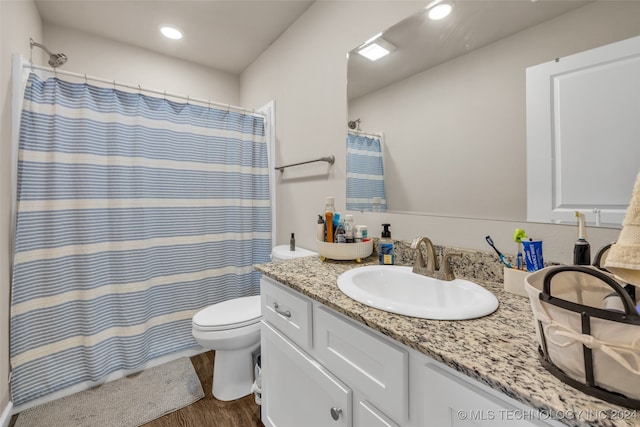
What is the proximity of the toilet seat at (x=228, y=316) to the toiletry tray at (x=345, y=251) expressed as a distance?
630mm

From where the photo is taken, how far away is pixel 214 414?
147 cm

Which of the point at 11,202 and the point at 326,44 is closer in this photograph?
the point at 11,202

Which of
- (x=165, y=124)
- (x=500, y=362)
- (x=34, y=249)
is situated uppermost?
(x=165, y=124)

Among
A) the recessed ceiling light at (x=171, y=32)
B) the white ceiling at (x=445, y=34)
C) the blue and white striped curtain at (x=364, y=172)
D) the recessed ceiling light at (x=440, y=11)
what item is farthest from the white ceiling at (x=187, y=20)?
the blue and white striped curtain at (x=364, y=172)

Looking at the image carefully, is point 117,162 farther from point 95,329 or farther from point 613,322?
point 613,322

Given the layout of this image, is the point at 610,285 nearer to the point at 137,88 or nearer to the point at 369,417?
the point at 369,417

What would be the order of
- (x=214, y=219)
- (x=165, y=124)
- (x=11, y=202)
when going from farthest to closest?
(x=214, y=219), (x=165, y=124), (x=11, y=202)

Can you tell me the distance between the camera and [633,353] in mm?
375

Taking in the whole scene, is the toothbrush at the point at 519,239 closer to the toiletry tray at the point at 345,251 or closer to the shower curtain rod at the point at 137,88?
the toiletry tray at the point at 345,251

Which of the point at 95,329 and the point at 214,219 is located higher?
the point at 214,219

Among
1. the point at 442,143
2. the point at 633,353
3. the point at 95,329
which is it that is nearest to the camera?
the point at 633,353

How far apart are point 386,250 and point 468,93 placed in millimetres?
702

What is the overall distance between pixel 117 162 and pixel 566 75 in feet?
7.21

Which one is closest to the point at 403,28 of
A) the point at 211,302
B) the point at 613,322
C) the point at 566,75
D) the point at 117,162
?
the point at 566,75
